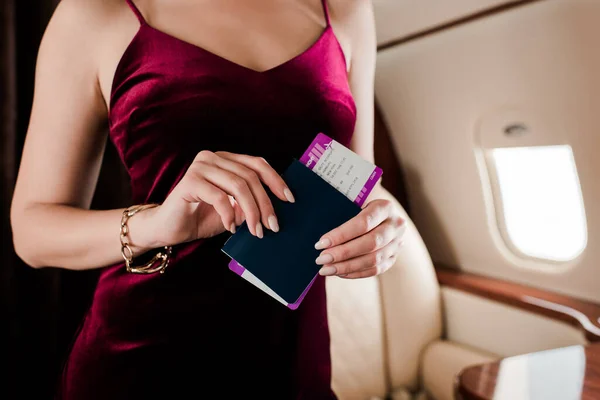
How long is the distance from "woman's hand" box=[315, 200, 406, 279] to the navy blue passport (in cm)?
1

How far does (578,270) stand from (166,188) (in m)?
1.27

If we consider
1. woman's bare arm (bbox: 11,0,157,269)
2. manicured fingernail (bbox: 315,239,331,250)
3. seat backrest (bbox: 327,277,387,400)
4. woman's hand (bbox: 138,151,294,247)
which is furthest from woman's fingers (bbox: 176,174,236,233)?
seat backrest (bbox: 327,277,387,400)

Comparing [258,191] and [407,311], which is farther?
[407,311]

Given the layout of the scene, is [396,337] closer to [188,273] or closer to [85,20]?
[188,273]

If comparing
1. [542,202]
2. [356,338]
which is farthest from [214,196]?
[542,202]

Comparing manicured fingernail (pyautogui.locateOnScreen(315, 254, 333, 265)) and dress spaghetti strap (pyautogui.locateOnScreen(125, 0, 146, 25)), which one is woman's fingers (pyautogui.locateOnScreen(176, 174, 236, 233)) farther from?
dress spaghetti strap (pyautogui.locateOnScreen(125, 0, 146, 25))

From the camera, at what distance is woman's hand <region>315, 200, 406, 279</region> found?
636mm

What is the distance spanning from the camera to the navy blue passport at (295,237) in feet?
2.06

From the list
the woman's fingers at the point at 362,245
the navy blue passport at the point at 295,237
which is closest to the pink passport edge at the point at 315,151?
the navy blue passport at the point at 295,237

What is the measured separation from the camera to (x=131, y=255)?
76 centimetres

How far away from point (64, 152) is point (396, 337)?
126 cm

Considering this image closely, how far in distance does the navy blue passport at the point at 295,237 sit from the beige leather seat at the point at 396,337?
0.96m

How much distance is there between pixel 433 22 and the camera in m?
1.50

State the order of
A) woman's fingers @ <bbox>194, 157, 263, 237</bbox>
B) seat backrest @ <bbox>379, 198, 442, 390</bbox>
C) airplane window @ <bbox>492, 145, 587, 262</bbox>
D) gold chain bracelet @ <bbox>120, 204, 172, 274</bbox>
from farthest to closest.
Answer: seat backrest @ <bbox>379, 198, 442, 390</bbox>
airplane window @ <bbox>492, 145, 587, 262</bbox>
gold chain bracelet @ <bbox>120, 204, 172, 274</bbox>
woman's fingers @ <bbox>194, 157, 263, 237</bbox>
